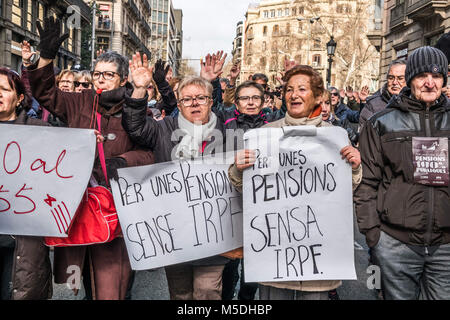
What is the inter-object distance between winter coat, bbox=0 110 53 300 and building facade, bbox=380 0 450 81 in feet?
43.0

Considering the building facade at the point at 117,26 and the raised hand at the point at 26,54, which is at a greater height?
the building facade at the point at 117,26

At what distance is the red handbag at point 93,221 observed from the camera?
9.00ft

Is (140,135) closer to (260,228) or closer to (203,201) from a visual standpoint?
(203,201)

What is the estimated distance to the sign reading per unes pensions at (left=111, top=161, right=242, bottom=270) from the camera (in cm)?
286

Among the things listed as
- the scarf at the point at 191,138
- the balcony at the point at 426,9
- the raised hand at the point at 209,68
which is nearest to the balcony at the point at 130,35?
the balcony at the point at 426,9

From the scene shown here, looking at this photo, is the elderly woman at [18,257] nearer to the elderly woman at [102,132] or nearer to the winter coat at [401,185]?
the elderly woman at [102,132]

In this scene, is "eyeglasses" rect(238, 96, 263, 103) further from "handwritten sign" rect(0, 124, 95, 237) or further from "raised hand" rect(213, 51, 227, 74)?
"handwritten sign" rect(0, 124, 95, 237)

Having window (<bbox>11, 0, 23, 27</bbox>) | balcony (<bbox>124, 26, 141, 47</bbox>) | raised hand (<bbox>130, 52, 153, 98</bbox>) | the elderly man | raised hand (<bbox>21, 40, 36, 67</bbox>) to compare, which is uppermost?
balcony (<bbox>124, 26, 141, 47</bbox>)

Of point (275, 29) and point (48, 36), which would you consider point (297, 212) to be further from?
point (275, 29)

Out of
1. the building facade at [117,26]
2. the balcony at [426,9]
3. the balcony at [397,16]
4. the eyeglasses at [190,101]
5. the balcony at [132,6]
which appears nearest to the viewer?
the eyeglasses at [190,101]

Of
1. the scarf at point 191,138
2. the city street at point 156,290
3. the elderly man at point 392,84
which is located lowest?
the city street at point 156,290

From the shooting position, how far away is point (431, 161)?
Result: 2.65 metres

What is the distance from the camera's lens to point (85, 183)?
2.76 m

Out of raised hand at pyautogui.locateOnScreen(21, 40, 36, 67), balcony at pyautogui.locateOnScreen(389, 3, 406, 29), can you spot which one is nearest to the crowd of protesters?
raised hand at pyautogui.locateOnScreen(21, 40, 36, 67)
